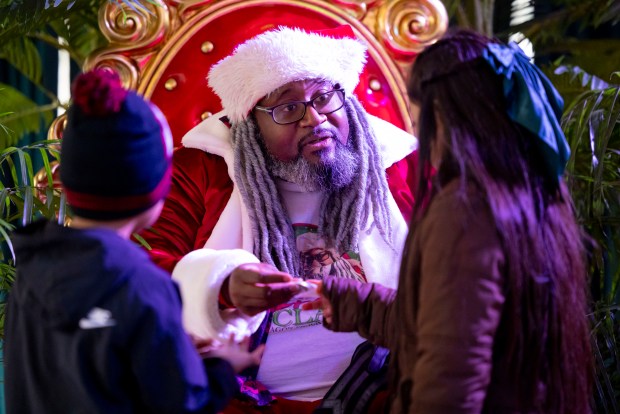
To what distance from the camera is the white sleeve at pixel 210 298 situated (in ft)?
5.31

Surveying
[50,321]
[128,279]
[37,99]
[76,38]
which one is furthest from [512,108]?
[37,99]

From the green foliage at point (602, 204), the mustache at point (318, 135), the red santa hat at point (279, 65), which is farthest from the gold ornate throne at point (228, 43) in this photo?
the green foliage at point (602, 204)

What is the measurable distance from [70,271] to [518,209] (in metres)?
0.69

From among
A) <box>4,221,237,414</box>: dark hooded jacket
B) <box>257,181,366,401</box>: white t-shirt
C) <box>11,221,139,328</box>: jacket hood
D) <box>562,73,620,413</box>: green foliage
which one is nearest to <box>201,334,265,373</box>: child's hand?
<box>4,221,237,414</box>: dark hooded jacket

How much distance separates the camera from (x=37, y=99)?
368 centimetres

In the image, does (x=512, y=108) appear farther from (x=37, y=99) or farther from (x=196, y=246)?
(x=37, y=99)

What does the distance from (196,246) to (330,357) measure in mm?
471

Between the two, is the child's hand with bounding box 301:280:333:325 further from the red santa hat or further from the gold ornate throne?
the gold ornate throne

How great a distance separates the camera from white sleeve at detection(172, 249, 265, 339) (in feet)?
5.31

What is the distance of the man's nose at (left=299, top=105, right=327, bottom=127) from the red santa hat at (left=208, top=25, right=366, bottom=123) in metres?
0.08

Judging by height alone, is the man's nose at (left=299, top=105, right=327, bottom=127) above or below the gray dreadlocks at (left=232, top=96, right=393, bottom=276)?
above

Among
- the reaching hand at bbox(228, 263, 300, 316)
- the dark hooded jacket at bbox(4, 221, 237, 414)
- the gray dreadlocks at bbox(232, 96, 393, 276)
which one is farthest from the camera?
the gray dreadlocks at bbox(232, 96, 393, 276)

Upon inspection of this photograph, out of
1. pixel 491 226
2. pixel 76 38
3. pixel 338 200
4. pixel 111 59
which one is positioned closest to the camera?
pixel 491 226

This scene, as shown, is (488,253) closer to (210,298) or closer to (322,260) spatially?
(210,298)
